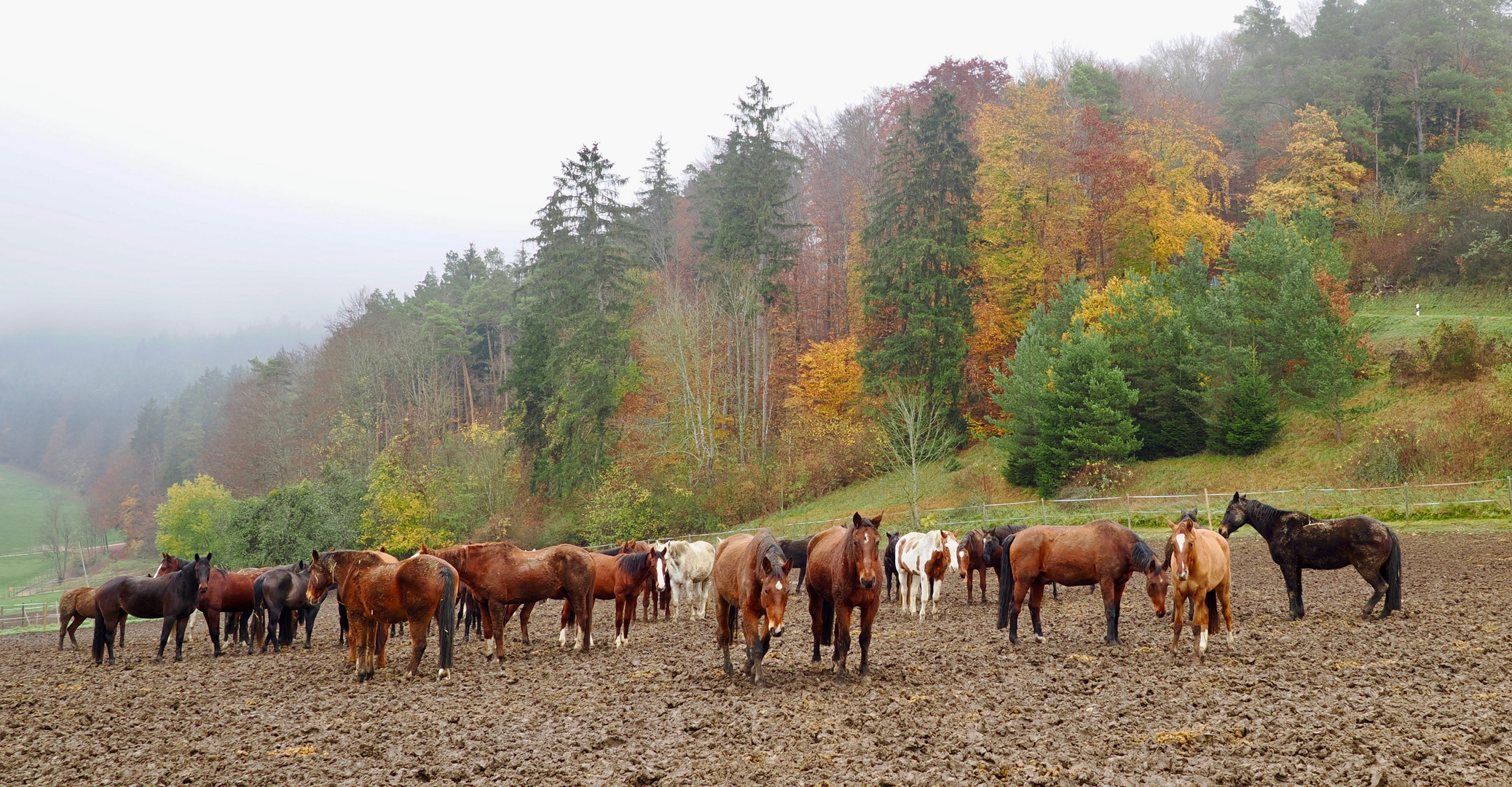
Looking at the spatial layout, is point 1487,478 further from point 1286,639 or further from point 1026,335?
point 1286,639

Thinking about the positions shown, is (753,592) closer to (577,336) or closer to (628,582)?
(628,582)

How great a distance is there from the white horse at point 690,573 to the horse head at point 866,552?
9.17 m

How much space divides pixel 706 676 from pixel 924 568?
623cm

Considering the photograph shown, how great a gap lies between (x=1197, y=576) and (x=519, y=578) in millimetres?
9699

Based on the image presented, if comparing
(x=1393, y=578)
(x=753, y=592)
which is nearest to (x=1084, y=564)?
(x=1393, y=578)

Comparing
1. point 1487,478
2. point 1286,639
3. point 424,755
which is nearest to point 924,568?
point 1286,639

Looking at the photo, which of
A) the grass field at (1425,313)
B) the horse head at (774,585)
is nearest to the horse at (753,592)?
the horse head at (774,585)

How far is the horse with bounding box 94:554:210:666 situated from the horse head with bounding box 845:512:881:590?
12775 millimetres

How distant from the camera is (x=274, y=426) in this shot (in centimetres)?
5691

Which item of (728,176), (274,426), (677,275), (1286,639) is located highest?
(728,176)

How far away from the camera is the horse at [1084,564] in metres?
11.0

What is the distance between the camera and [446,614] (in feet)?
37.3

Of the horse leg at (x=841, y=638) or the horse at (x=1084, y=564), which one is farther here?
the horse at (x=1084, y=564)

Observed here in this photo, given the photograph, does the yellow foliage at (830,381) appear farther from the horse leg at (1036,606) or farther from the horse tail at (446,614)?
the horse tail at (446,614)
